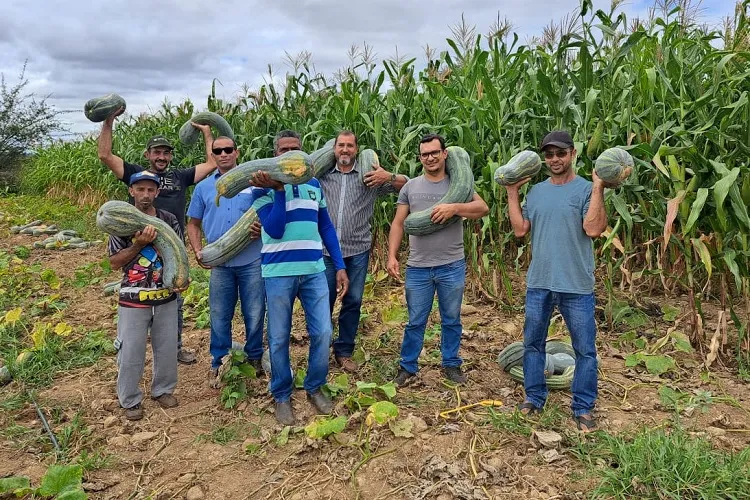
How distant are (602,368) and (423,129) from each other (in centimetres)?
298

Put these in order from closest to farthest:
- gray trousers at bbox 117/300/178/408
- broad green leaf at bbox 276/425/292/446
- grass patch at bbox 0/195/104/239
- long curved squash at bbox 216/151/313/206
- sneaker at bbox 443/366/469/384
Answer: long curved squash at bbox 216/151/313/206, broad green leaf at bbox 276/425/292/446, gray trousers at bbox 117/300/178/408, sneaker at bbox 443/366/469/384, grass patch at bbox 0/195/104/239

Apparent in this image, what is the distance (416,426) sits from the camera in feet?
10.6

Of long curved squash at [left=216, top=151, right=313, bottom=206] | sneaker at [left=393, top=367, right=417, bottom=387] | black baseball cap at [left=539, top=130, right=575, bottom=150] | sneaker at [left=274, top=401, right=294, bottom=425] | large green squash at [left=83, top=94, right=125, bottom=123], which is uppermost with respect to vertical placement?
large green squash at [left=83, top=94, right=125, bottom=123]

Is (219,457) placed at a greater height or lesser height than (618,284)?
lesser

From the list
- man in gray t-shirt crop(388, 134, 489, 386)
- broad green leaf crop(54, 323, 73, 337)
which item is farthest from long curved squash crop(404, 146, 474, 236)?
broad green leaf crop(54, 323, 73, 337)

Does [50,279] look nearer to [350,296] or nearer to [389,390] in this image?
[350,296]

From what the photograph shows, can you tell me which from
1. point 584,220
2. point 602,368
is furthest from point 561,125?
point 602,368

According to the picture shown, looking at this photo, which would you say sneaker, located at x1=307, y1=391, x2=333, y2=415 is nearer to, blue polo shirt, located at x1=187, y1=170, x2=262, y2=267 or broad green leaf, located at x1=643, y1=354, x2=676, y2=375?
blue polo shirt, located at x1=187, y1=170, x2=262, y2=267

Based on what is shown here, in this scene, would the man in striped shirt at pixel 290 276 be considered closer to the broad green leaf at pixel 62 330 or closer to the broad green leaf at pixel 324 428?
the broad green leaf at pixel 324 428

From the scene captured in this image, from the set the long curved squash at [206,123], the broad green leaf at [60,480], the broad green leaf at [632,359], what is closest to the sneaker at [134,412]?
the broad green leaf at [60,480]

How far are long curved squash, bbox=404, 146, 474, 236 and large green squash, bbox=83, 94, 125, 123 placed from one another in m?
2.45

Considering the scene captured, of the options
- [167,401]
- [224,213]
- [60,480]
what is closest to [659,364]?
[224,213]

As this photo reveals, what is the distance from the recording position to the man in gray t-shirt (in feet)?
11.7

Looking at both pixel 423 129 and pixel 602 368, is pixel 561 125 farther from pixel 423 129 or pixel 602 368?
pixel 602 368
